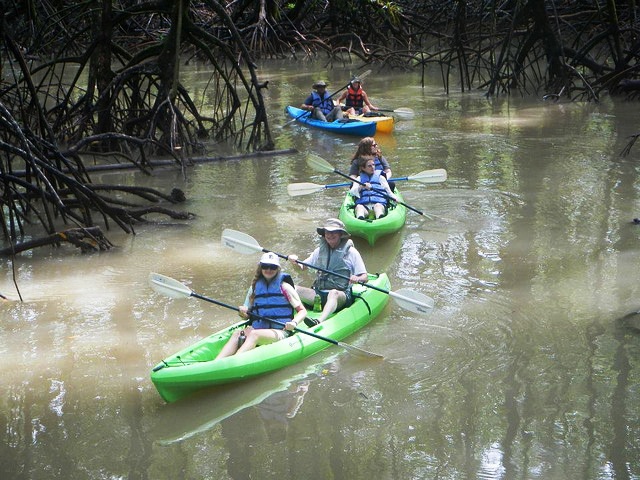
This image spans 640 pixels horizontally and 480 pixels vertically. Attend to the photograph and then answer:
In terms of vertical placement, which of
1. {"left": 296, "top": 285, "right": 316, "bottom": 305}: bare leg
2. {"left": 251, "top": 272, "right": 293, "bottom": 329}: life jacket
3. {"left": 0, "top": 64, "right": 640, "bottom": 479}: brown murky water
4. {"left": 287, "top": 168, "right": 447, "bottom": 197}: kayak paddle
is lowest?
{"left": 0, "top": 64, "right": 640, "bottom": 479}: brown murky water

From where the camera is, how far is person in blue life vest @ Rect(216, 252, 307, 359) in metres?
6.31

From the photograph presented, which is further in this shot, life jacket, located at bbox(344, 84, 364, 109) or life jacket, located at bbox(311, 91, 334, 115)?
life jacket, located at bbox(344, 84, 364, 109)

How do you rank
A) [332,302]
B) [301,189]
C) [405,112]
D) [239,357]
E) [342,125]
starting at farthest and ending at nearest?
[405,112] < [342,125] < [301,189] < [332,302] < [239,357]

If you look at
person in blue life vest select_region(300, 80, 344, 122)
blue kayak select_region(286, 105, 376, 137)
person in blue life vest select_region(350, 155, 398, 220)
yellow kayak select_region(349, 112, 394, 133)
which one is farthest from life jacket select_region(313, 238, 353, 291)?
person in blue life vest select_region(300, 80, 344, 122)

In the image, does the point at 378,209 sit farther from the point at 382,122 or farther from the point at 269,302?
the point at 382,122

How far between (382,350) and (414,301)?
0.43 metres

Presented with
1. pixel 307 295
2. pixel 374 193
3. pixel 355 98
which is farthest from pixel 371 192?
pixel 355 98

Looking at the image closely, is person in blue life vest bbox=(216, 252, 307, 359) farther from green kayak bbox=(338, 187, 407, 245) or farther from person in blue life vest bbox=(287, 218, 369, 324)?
green kayak bbox=(338, 187, 407, 245)

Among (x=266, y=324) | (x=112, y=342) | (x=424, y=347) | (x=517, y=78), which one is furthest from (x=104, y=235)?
(x=517, y=78)

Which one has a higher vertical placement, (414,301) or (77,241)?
(77,241)

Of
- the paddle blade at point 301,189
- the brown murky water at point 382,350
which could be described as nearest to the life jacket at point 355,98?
the brown murky water at point 382,350

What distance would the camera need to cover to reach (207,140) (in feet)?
44.3

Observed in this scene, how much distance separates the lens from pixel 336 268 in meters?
7.15

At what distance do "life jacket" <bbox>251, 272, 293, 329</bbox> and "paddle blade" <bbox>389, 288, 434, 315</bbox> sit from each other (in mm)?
847
